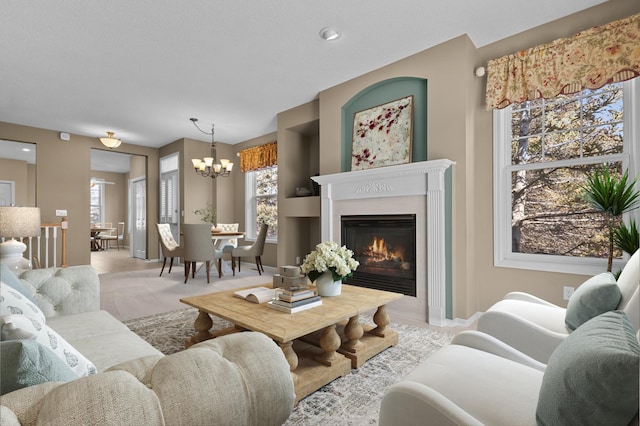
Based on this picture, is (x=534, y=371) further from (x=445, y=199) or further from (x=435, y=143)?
(x=435, y=143)

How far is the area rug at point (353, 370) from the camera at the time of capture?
157 cm

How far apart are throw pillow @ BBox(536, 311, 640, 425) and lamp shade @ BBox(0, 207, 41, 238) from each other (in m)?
4.57

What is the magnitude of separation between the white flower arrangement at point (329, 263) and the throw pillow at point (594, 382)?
1.42m

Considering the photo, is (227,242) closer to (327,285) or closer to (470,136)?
(327,285)

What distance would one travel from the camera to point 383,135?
3492mm

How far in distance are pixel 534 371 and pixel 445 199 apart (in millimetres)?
1990

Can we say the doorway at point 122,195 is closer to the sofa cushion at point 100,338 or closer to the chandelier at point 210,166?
the chandelier at point 210,166

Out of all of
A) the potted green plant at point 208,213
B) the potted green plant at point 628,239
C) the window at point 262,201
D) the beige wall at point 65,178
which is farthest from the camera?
the potted green plant at point 208,213

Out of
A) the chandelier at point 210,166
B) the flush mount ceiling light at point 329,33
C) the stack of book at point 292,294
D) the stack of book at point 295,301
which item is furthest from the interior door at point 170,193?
the stack of book at point 295,301

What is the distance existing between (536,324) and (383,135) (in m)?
2.35

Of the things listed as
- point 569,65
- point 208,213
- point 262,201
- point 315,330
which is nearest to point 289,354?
point 315,330

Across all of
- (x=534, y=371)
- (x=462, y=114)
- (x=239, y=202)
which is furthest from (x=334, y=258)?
(x=239, y=202)

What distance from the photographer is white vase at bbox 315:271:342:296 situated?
7.34 feet

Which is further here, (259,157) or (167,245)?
(259,157)
